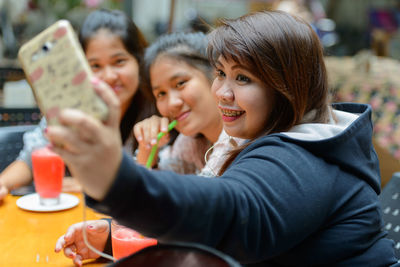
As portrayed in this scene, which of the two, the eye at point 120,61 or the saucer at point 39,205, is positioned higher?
the eye at point 120,61

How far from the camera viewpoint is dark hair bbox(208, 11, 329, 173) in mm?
922

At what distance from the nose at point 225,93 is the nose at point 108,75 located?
3.32ft

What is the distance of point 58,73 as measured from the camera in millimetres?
524

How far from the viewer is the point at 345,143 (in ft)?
2.79

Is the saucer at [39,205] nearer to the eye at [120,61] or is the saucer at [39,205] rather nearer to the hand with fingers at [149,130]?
the hand with fingers at [149,130]

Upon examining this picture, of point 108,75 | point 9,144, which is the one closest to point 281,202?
point 108,75

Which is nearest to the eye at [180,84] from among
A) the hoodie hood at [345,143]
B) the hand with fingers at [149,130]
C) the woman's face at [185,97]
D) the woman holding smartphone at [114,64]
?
the woman's face at [185,97]

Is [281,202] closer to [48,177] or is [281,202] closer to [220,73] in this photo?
[220,73]

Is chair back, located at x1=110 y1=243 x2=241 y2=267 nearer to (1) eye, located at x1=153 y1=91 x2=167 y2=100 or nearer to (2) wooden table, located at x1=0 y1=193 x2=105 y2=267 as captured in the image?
(2) wooden table, located at x1=0 y1=193 x2=105 y2=267

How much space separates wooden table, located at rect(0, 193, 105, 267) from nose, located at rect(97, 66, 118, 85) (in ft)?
2.21

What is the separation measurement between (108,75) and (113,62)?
79 mm

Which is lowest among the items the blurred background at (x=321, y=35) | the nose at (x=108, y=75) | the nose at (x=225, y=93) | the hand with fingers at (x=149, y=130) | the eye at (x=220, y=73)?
the blurred background at (x=321, y=35)

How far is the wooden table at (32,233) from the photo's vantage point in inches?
40.0

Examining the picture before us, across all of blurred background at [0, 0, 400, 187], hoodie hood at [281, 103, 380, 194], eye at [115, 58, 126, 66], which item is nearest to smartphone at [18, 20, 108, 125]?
hoodie hood at [281, 103, 380, 194]
